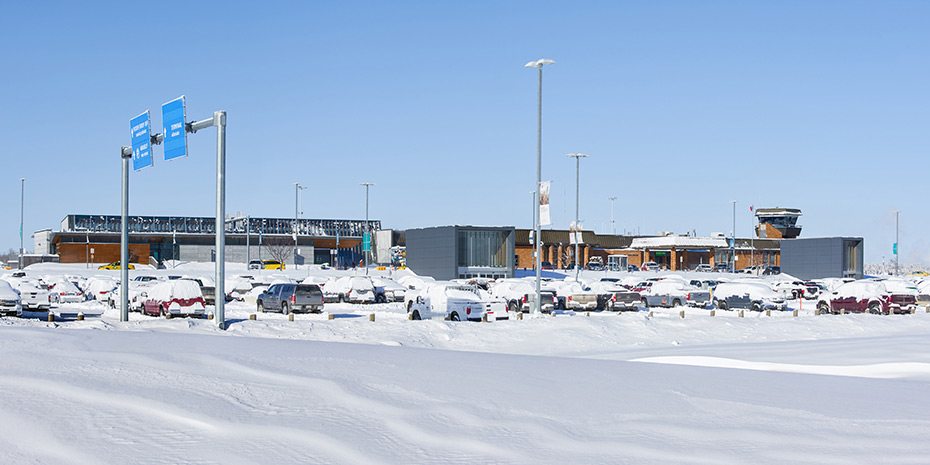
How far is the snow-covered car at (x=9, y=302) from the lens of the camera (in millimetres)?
29641

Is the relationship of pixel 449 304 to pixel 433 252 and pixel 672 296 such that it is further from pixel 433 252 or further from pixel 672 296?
pixel 433 252

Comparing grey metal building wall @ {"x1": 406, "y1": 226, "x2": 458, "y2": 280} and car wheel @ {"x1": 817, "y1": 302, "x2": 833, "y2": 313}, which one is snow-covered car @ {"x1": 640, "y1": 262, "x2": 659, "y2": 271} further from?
car wheel @ {"x1": 817, "y1": 302, "x2": 833, "y2": 313}

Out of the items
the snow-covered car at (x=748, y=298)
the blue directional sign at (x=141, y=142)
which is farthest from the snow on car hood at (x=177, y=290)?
the snow-covered car at (x=748, y=298)

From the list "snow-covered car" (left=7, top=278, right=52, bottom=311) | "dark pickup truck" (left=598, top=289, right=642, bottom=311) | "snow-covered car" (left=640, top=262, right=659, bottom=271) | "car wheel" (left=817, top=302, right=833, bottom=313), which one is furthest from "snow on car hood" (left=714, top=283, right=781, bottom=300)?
"snow-covered car" (left=640, top=262, right=659, bottom=271)

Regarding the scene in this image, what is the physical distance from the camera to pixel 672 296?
43.4 meters

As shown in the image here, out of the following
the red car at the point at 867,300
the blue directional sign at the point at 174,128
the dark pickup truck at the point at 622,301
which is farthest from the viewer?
the dark pickup truck at the point at 622,301

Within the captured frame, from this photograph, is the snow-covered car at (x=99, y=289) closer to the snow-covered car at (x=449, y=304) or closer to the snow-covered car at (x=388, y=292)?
the snow-covered car at (x=388, y=292)

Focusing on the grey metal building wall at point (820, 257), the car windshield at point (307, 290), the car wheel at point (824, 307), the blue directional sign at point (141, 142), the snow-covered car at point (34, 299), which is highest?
the blue directional sign at point (141, 142)

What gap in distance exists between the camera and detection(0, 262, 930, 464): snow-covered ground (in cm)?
703

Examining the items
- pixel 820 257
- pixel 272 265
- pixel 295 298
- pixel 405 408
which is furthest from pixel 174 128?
pixel 820 257

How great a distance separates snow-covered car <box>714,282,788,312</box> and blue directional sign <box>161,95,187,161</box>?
28.1 meters

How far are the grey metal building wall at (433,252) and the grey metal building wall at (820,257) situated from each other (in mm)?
42423

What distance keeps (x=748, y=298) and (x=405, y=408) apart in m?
35.5

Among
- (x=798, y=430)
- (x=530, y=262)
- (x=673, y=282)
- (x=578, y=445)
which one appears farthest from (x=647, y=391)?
(x=530, y=262)
